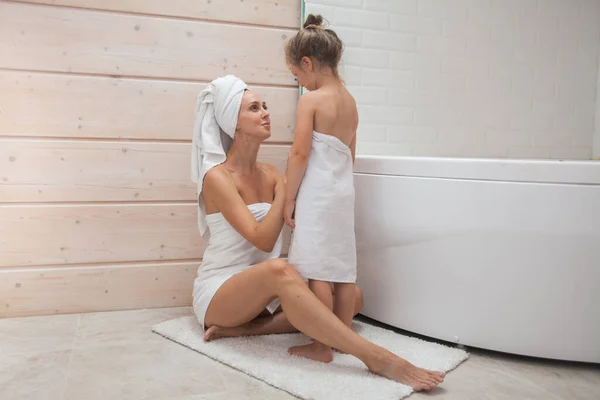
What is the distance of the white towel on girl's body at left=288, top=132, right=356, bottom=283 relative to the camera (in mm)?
1735

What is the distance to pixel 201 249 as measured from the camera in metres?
2.35

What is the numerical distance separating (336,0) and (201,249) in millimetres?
1229

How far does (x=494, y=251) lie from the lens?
1.74 metres

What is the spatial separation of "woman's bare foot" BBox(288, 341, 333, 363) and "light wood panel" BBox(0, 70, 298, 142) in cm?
102

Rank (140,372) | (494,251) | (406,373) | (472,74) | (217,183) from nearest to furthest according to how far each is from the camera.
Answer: (406,373), (140,372), (494,251), (217,183), (472,74)

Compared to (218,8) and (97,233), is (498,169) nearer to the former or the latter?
(218,8)

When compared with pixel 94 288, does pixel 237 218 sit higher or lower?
higher

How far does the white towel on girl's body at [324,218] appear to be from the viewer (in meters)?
1.74

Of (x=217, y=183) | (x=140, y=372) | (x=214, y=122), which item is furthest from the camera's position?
(x=214, y=122)

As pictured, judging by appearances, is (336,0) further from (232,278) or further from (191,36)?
(232,278)

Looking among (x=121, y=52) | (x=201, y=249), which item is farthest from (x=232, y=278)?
(x=121, y=52)

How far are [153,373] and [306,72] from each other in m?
1.04

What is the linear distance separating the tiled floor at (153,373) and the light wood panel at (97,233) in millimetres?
312

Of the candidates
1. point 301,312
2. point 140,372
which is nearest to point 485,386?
point 301,312
